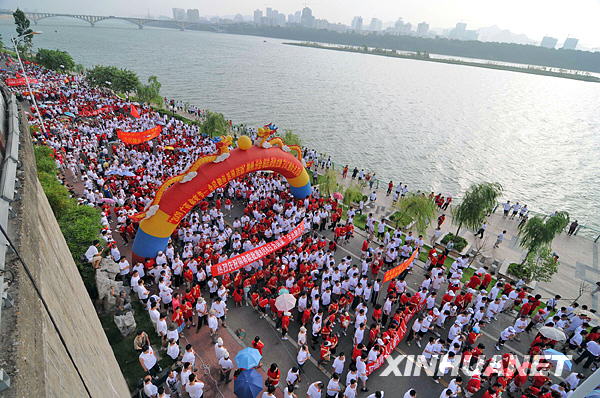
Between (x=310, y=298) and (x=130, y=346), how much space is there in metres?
5.93

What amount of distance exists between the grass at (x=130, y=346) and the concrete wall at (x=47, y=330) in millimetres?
3273

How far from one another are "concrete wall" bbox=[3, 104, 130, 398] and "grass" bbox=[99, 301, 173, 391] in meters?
3.27

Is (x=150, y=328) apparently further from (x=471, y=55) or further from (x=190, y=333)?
(x=471, y=55)

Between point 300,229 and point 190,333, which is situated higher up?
point 300,229

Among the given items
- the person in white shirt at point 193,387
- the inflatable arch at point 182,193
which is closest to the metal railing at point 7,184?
the person in white shirt at point 193,387

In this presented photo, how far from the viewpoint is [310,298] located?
39.7 feet

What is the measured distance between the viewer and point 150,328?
10711 mm

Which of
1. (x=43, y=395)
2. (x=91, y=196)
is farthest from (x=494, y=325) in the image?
(x=91, y=196)

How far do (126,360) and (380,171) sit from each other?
29853mm

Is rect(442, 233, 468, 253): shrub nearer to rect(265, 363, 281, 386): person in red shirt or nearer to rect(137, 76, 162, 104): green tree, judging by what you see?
rect(265, 363, 281, 386): person in red shirt

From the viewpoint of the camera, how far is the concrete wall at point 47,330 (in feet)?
9.61

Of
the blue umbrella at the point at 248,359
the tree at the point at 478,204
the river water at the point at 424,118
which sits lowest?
the river water at the point at 424,118

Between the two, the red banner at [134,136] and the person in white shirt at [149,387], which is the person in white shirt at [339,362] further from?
the red banner at [134,136]

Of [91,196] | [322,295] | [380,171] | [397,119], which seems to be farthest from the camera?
[397,119]
